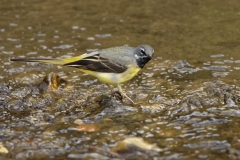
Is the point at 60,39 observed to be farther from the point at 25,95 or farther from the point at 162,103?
the point at 162,103

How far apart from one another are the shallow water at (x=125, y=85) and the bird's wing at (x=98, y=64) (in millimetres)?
520

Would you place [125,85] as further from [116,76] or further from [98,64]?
[98,64]

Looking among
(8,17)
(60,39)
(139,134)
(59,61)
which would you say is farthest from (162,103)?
(8,17)

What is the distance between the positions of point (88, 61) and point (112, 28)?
12.0 feet

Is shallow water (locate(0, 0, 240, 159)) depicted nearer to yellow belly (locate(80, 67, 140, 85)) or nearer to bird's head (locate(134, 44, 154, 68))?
yellow belly (locate(80, 67, 140, 85))

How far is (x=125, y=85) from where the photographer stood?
9484mm

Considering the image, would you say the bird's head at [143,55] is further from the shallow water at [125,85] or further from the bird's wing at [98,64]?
the shallow water at [125,85]

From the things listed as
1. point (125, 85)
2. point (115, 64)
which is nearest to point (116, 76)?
point (115, 64)

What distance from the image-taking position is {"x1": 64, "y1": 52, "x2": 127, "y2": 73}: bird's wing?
27.3ft

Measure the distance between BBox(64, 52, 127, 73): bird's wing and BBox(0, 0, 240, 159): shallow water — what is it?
520 mm

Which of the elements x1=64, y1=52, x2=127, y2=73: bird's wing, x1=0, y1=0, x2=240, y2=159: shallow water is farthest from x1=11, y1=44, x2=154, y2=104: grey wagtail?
x1=0, y1=0, x2=240, y2=159: shallow water

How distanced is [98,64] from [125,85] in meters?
1.17

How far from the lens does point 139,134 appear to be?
705 cm

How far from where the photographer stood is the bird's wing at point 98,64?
27.3 feet
